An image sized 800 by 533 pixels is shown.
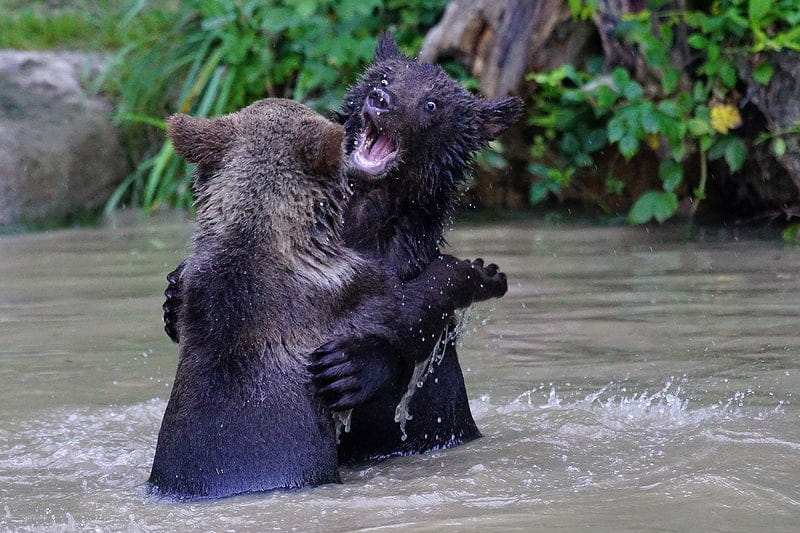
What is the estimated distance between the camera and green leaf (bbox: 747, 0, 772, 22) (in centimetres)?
845

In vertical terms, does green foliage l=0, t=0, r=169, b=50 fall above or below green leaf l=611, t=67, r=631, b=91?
above

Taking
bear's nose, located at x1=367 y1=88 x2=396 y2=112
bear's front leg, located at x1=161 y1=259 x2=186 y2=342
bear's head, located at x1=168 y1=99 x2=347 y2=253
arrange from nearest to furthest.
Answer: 1. bear's head, located at x1=168 y1=99 x2=347 y2=253
2. bear's front leg, located at x1=161 y1=259 x2=186 y2=342
3. bear's nose, located at x1=367 y1=88 x2=396 y2=112

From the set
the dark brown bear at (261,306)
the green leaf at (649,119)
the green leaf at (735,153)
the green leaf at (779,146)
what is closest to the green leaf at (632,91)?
the green leaf at (649,119)

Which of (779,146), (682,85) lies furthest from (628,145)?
(779,146)

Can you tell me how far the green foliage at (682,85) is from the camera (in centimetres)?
865

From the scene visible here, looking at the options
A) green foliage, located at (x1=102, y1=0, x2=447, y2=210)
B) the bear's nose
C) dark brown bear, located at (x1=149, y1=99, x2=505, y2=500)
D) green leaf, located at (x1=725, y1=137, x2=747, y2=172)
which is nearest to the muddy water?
dark brown bear, located at (x1=149, y1=99, x2=505, y2=500)

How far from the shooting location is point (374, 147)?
487 centimetres

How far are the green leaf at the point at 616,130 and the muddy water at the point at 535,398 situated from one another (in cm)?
77

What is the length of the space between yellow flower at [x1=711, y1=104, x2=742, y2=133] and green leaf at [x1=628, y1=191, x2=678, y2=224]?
59 cm

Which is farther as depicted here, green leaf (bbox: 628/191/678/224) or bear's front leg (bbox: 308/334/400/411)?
green leaf (bbox: 628/191/678/224)

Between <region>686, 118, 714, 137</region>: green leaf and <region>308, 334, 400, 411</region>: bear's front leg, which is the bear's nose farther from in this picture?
<region>686, 118, 714, 137</region>: green leaf

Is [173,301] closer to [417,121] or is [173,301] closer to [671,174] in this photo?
[417,121]

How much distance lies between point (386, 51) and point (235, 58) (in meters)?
6.05

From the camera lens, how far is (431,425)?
4.73 m
